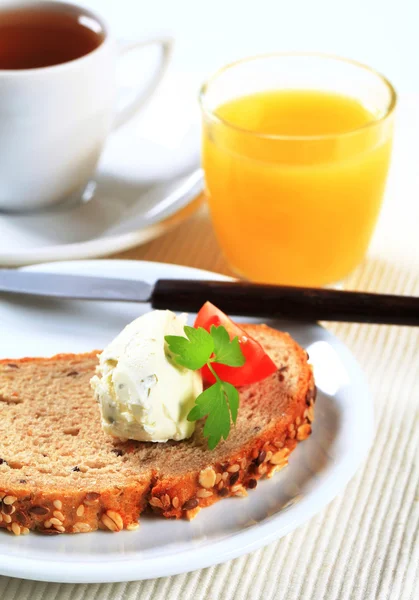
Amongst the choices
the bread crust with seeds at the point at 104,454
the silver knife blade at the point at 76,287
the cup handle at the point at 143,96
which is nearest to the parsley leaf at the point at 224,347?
the bread crust with seeds at the point at 104,454

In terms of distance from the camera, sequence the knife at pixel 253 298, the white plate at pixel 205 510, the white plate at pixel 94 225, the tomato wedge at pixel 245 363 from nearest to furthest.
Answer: the white plate at pixel 205 510 → the tomato wedge at pixel 245 363 → the knife at pixel 253 298 → the white plate at pixel 94 225

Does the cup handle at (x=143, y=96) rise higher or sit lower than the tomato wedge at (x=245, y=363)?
lower

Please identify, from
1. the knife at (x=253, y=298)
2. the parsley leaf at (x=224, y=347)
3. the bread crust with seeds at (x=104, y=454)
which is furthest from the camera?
the knife at (x=253, y=298)

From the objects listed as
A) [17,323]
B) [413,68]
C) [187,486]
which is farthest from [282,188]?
[413,68]

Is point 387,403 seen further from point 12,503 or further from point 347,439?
point 12,503

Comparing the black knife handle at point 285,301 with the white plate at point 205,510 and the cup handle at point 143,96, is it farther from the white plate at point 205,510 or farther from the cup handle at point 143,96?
the cup handle at point 143,96

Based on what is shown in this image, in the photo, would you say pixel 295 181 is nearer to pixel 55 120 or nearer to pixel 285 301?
pixel 285 301

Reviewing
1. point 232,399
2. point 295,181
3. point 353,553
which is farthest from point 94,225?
point 353,553
